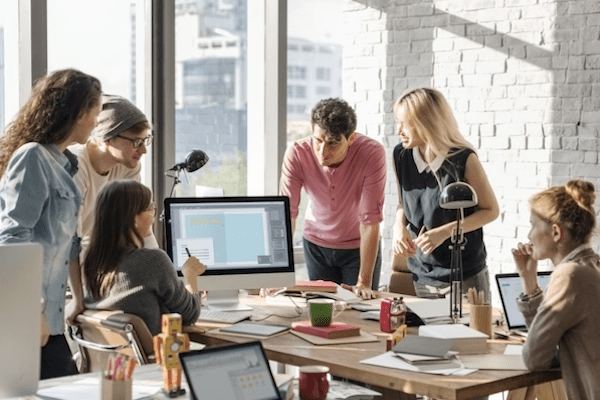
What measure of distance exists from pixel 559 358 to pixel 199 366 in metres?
1.07

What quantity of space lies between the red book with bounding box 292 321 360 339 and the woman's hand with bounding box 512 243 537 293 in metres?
0.56

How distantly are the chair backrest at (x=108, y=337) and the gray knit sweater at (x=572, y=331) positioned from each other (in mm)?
1134

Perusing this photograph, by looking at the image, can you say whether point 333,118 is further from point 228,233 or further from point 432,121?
point 228,233

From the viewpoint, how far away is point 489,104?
5211 mm

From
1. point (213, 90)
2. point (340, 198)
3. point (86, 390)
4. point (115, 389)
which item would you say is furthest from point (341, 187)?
point (115, 389)

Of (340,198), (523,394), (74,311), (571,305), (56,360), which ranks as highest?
(340,198)

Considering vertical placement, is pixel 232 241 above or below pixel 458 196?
below

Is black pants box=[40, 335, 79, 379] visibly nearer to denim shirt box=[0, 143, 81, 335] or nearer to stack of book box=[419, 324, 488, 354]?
denim shirt box=[0, 143, 81, 335]

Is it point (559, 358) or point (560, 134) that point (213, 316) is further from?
point (560, 134)

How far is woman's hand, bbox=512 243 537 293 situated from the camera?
2869mm

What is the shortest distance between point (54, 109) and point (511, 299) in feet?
5.30

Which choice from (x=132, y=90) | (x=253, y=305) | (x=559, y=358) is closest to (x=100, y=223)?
(x=253, y=305)

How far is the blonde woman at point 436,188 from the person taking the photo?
3.69 metres

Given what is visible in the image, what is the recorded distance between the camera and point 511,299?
10.2ft
